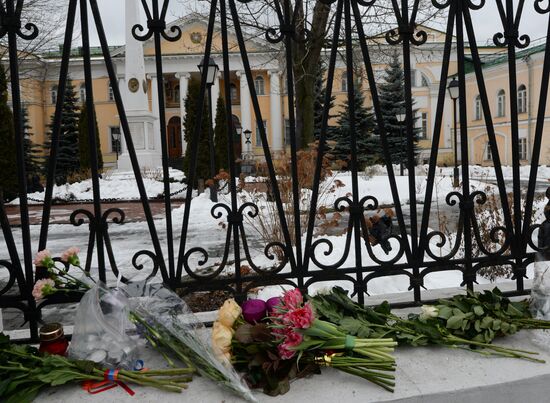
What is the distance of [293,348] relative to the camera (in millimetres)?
1619

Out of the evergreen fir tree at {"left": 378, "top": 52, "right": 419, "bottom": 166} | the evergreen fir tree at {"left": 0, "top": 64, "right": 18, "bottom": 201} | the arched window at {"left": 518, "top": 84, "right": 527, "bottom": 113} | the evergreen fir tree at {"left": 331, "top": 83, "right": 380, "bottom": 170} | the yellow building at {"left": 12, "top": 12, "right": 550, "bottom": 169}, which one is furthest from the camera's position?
the arched window at {"left": 518, "top": 84, "right": 527, "bottom": 113}

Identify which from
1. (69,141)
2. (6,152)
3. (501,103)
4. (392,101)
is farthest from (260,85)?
(6,152)

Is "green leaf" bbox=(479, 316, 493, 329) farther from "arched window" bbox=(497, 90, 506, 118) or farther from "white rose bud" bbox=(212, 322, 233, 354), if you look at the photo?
"arched window" bbox=(497, 90, 506, 118)

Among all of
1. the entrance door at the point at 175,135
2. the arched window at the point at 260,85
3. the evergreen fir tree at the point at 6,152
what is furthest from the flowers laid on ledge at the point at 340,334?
the entrance door at the point at 175,135

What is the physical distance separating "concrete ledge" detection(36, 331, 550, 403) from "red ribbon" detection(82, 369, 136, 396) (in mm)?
16

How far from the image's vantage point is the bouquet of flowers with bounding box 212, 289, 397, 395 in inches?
64.4

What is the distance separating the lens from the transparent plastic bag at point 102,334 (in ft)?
5.64

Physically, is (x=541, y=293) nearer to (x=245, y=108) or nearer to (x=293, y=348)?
(x=293, y=348)

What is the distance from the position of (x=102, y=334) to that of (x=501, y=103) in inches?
1304

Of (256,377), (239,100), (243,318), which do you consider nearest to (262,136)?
(243,318)

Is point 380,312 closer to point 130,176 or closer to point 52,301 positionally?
point 52,301

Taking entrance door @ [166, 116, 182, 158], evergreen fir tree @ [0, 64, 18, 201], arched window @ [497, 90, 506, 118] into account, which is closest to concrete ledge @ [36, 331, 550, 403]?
evergreen fir tree @ [0, 64, 18, 201]

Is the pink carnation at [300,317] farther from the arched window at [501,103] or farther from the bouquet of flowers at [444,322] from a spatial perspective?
the arched window at [501,103]

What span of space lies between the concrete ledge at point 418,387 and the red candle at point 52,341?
0.17 metres
